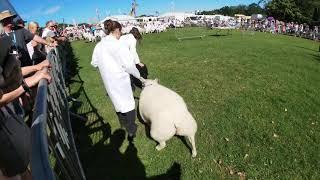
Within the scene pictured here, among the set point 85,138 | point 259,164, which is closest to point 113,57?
point 85,138

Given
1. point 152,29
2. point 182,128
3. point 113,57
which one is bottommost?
point 152,29

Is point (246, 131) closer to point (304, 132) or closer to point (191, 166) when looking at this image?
point (304, 132)

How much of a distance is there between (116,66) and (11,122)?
10.9 feet

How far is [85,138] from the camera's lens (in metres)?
7.54

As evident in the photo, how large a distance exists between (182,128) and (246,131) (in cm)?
196

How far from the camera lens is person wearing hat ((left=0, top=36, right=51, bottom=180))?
9.04 ft

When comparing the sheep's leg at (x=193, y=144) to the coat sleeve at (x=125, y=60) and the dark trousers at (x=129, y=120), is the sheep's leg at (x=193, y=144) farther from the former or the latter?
the coat sleeve at (x=125, y=60)

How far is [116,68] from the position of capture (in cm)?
631

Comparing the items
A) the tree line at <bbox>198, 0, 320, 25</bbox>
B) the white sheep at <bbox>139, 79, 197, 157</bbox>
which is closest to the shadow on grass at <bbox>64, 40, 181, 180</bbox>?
the white sheep at <bbox>139, 79, 197, 157</bbox>

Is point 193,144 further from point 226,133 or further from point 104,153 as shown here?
point 104,153

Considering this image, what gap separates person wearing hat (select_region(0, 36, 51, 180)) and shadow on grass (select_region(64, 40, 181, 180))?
2.73 meters

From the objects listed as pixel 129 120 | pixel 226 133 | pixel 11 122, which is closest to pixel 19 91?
pixel 11 122

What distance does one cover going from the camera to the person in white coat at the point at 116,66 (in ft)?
Answer: 20.3

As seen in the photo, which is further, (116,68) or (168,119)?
(116,68)
